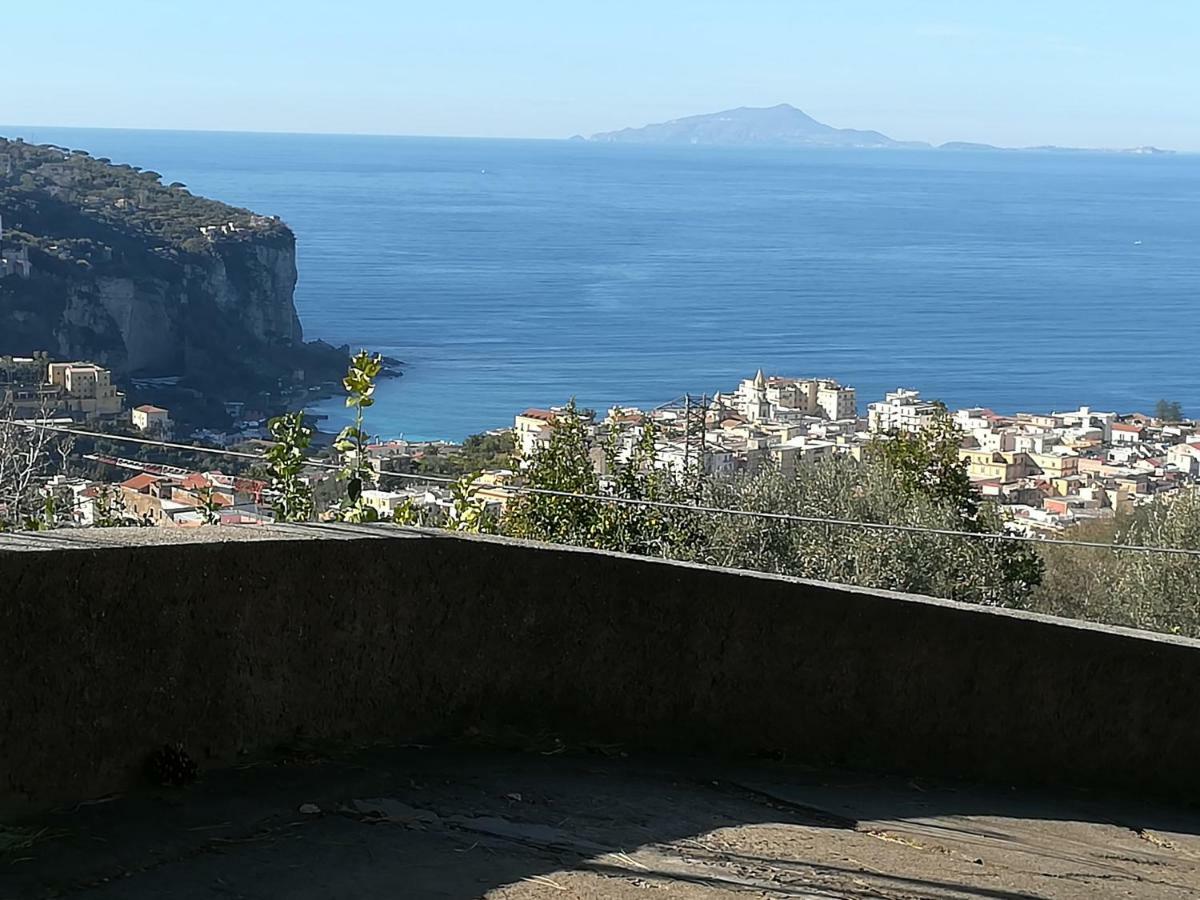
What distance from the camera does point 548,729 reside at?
4.62 metres

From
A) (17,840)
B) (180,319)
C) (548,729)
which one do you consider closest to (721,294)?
(180,319)

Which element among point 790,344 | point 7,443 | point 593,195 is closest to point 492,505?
point 7,443

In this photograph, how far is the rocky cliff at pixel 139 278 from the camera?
1972 centimetres

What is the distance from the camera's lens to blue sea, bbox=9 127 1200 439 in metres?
58.3

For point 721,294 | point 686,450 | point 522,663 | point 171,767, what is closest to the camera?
point 171,767

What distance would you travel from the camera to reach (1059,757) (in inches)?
201

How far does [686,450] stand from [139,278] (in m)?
14.6

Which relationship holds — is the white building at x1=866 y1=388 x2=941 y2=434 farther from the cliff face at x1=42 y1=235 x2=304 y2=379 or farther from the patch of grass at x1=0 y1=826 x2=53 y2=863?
the patch of grass at x1=0 y1=826 x2=53 y2=863

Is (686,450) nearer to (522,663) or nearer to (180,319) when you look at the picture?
(522,663)

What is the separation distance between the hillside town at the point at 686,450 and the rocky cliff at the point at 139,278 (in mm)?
3320

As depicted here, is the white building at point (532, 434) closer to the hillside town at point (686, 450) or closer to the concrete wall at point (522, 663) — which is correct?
the hillside town at point (686, 450)

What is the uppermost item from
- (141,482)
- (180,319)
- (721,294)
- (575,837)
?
(141,482)

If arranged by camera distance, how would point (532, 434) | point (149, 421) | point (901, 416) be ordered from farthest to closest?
point (901, 416) < point (149, 421) < point (532, 434)

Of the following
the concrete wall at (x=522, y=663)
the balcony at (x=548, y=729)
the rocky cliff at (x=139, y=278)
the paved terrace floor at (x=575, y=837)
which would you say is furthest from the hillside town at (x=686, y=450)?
the rocky cliff at (x=139, y=278)
